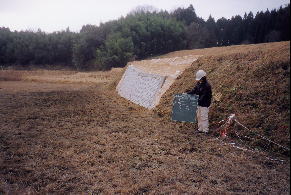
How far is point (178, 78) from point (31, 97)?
873cm

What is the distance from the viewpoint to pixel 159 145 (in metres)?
7.79

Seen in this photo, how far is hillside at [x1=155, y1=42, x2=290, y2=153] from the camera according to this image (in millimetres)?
7797

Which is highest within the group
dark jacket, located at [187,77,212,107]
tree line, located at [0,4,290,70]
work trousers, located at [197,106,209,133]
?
tree line, located at [0,4,290,70]

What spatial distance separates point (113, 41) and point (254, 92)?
130 ft

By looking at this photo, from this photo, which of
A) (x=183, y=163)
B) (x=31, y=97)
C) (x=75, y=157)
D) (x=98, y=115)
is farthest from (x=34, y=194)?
(x=31, y=97)

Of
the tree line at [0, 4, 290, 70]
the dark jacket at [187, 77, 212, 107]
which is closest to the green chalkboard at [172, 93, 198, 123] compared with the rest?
the dark jacket at [187, 77, 212, 107]

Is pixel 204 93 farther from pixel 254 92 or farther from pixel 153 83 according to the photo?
pixel 153 83

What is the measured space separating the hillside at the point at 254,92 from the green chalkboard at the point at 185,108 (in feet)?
2.60

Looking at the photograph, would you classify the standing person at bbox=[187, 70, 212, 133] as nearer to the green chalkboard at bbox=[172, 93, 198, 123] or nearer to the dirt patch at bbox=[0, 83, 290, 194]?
the green chalkboard at bbox=[172, 93, 198, 123]

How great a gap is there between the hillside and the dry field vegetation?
0.10 feet

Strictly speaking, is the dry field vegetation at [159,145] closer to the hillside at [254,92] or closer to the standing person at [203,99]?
the hillside at [254,92]

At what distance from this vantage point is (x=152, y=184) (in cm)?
550

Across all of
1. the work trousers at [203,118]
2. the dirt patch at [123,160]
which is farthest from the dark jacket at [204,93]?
the dirt patch at [123,160]

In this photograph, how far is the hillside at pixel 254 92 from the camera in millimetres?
7797
